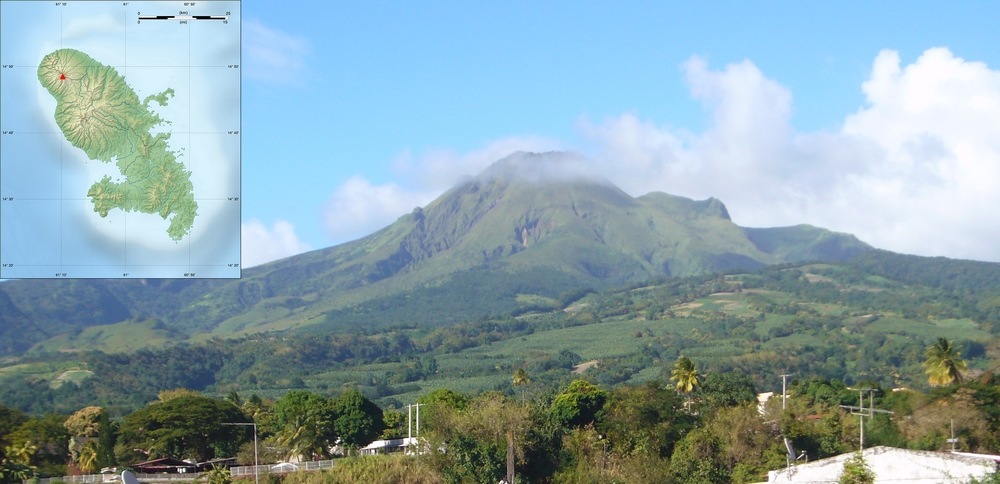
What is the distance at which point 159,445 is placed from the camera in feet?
269

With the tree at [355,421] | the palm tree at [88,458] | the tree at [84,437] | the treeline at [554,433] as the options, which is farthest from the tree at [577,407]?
the tree at [84,437]

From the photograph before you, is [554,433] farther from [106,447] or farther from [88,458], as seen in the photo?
[88,458]

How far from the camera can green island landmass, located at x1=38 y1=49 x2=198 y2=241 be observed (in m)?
23.5

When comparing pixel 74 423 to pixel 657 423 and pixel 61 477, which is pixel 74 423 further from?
pixel 657 423

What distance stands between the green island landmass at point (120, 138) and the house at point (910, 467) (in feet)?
113

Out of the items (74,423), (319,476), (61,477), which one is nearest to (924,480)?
(319,476)

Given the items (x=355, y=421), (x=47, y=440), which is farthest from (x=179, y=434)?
(x=355, y=421)

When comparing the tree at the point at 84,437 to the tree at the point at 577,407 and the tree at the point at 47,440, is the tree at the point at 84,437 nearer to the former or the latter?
the tree at the point at 47,440

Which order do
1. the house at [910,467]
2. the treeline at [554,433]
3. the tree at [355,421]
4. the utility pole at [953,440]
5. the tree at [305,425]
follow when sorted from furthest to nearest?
the tree at [355,421], the tree at [305,425], the utility pole at [953,440], the treeline at [554,433], the house at [910,467]

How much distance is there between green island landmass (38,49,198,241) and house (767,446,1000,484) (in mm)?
34573

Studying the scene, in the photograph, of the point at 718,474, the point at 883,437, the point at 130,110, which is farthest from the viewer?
the point at 883,437

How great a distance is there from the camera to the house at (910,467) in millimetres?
50344

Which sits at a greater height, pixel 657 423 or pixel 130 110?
pixel 130 110

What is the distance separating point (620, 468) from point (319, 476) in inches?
624
